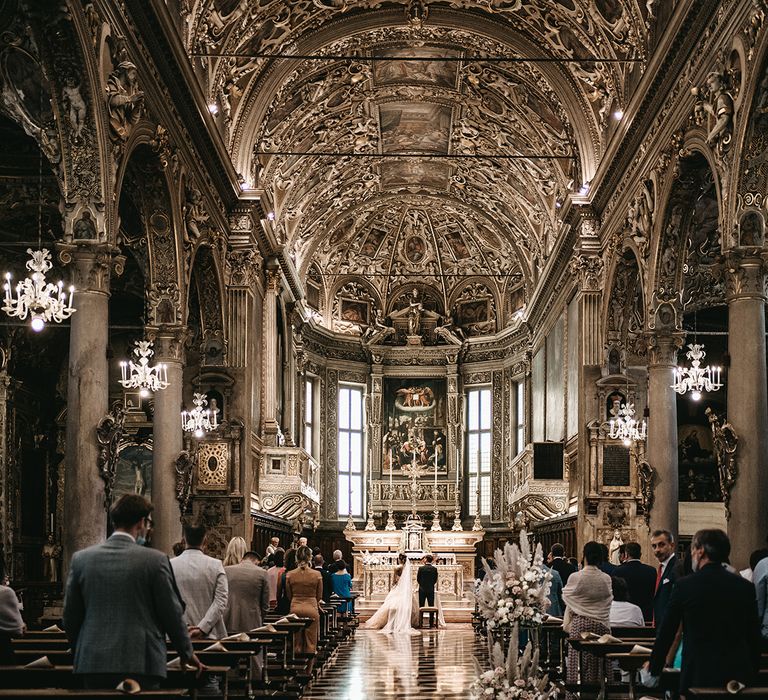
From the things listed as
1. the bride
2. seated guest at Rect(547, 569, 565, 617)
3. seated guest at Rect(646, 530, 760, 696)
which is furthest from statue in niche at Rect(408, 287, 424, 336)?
seated guest at Rect(646, 530, 760, 696)

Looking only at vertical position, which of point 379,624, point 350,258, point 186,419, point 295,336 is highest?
point 350,258

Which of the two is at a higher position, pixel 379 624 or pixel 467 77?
pixel 467 77

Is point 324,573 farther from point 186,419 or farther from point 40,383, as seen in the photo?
point 40,383

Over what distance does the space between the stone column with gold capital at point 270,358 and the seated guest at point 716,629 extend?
70.7 ft

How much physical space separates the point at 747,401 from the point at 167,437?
30.8 feet

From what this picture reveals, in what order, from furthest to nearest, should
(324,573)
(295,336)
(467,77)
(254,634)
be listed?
1. (295,336)
2. (467,77)
3. (324,573)
4. (254,634)

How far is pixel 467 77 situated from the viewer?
2842 cm

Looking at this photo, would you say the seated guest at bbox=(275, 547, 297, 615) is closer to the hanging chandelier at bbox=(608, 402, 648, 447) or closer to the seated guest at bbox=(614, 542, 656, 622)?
the seated guest at bbox=(614, 542, 656, 622)

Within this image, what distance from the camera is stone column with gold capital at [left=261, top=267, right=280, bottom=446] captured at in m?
28.1

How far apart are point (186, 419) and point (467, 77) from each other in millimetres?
11240

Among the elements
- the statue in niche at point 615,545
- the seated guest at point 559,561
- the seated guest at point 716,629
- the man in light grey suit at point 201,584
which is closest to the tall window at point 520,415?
the statue in niche at point 615,545

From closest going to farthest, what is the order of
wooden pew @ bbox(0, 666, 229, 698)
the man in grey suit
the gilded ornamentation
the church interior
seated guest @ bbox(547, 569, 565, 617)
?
the man in grey suit → wooden pew @ bbox(0, 666, 229, 698) → the church interior → seated guest @ bbox(547, 569, 565, 617) → the gilded ornamentation

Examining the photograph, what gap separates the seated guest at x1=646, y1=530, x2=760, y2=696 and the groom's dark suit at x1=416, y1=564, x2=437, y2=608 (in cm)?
1806

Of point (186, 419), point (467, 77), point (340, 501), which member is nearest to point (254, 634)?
point (186, 419)
